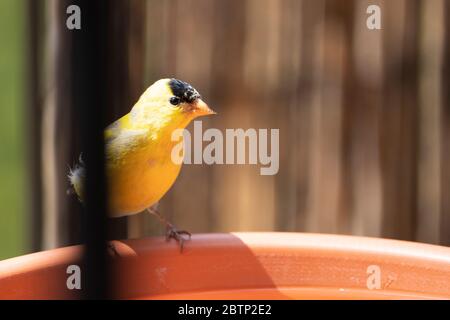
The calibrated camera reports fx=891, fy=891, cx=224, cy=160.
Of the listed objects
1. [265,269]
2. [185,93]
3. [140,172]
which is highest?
[185,93]

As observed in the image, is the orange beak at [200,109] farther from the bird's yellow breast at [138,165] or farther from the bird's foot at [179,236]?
the bird's foot at [179,236]

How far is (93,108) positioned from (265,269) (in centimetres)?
44

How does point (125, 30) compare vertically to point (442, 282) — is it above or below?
above

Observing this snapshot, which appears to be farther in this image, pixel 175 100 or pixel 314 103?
pixel 314 103

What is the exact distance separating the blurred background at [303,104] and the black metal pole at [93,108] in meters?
0.84

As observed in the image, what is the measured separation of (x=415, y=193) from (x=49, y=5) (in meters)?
0.80

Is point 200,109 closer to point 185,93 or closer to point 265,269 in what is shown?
point 185,93

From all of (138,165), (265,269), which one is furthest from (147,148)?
(265,269)

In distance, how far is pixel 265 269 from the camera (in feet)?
3.46

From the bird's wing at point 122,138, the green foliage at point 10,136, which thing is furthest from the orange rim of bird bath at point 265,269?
the green foliage at point 10,136

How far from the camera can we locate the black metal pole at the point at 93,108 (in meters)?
0.66
